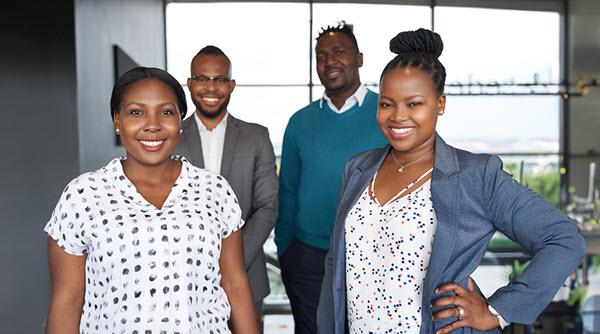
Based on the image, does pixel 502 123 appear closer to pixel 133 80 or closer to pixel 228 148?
pixel 228 148

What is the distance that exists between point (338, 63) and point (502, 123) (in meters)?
5.89

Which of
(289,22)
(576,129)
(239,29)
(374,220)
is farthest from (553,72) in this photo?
(374,220)

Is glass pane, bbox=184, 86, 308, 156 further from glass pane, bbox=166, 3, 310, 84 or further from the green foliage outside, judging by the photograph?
the green foliage outside

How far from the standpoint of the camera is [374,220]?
6.04 feet

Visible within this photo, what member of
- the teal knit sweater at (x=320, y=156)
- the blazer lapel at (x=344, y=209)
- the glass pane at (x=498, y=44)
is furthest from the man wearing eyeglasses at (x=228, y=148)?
the glass pane at (x=498, y=44)

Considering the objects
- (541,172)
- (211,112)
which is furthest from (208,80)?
(541,172)

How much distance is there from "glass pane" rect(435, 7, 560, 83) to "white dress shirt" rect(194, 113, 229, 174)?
567cm

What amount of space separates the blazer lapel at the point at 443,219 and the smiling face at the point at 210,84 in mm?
1294

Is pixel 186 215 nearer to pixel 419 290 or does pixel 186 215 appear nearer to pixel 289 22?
pixel 419 290

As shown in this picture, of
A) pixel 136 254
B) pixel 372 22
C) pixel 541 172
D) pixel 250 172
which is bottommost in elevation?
pixel 541 172

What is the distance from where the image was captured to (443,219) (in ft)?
5.56

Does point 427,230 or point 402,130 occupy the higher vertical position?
point 402,130

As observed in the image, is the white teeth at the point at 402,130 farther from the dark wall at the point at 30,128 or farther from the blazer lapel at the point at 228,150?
the dark wall at the point at 30,128

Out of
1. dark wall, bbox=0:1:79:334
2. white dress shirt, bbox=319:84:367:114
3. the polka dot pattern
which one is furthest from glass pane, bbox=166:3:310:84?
the polka dot pattern
